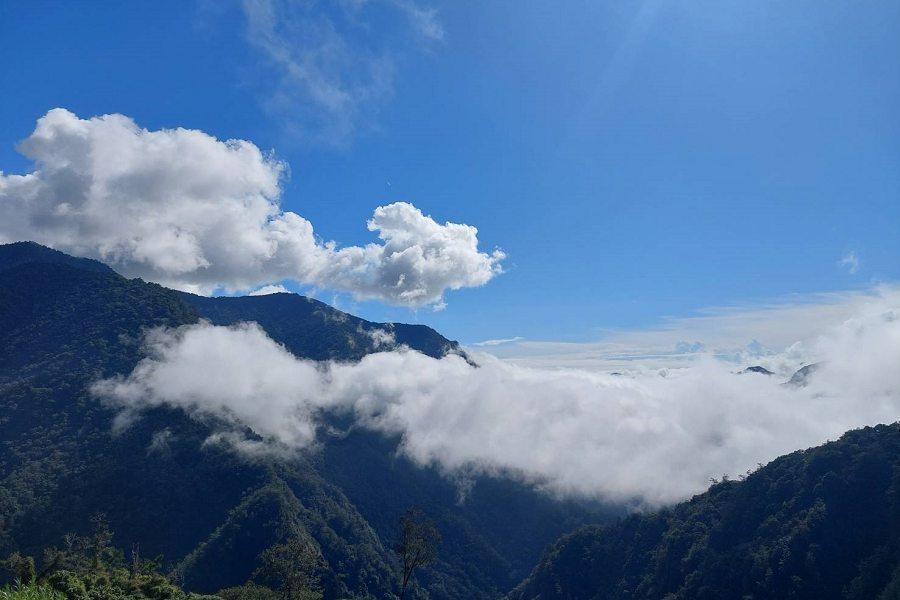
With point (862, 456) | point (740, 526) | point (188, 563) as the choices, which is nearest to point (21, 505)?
point (188, 563)

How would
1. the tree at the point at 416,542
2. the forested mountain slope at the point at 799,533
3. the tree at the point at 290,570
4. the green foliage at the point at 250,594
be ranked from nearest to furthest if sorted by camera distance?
the tree at the point at 416,542, the tree at the point at 290,570, the green foliage at the point at 250,594, the forested mountain slope at the point at 799,533

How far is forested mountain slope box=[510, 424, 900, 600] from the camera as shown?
363 ft

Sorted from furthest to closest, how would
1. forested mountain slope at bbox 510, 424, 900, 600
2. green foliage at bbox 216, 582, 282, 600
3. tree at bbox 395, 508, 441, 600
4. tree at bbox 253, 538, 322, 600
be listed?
forested mountain slope at bbox 510, 424, 900, 600 < green foliage at bbox 216, 582, 282, 600 < tree at bbox 253, 538, 322, 600 < tree at bbox 395, 508, 441, 600

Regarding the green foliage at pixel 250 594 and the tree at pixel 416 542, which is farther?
the green foliage at pixel 250 594

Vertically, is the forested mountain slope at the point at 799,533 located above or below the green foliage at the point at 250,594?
above

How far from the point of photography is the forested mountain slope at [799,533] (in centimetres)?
11056

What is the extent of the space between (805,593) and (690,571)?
1394 inches

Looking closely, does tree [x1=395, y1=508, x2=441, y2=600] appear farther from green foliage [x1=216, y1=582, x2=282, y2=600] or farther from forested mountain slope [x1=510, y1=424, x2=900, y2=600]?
forested mountain slope [x1=510, y1=424, x2=900, y2=600]

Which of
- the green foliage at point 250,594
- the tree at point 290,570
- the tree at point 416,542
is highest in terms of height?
the tree at point 416,542

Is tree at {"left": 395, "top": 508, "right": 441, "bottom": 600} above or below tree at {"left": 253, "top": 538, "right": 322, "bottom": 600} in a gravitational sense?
above

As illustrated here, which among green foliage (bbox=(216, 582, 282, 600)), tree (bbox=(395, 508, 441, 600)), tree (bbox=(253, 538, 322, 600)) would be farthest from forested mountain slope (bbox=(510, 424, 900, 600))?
green foliage (bbox=(216, 582, 282, 600))

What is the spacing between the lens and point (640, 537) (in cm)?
19050

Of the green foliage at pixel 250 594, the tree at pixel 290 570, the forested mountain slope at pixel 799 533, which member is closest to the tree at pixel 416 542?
the tree at pixel 290 570

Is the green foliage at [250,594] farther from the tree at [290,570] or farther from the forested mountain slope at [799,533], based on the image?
the forested mountain slope at [799,533]
